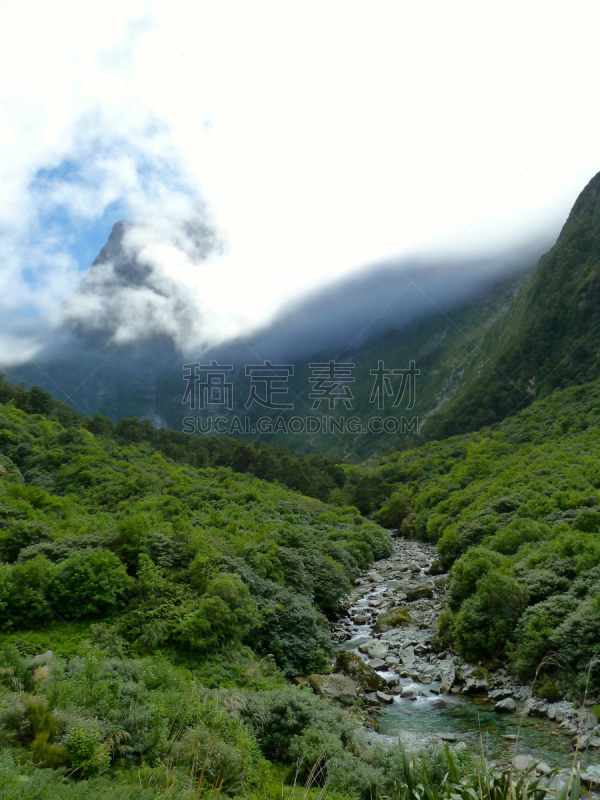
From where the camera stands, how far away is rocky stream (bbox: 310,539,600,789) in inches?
402

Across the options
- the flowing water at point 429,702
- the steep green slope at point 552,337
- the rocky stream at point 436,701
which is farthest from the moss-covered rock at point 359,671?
the steep green slope at point 552,337

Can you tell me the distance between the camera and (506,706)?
12.7m

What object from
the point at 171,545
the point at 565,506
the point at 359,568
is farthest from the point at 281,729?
the point at 359,568

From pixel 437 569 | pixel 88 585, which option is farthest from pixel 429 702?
pixel 437 569

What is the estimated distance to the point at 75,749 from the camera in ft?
20.8

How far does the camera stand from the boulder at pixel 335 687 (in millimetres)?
13273

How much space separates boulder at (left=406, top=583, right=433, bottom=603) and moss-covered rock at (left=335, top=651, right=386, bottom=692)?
30.5ft

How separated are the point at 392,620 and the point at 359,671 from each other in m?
6.12

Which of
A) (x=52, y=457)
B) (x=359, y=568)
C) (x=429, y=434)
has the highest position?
(x=429, y=434)

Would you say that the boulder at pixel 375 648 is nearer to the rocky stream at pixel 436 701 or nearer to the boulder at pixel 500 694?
the rocky stream at pixel 436 701

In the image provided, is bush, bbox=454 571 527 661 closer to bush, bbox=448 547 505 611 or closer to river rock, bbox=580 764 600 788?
bush, bbox=448 547 505 611

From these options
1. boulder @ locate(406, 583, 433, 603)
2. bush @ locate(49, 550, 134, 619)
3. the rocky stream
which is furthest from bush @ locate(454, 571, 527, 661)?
bush @ locate(49, 550, 134, 619)

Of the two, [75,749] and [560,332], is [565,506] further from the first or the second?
[560,332]

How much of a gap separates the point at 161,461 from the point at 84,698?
4538 centimetres
